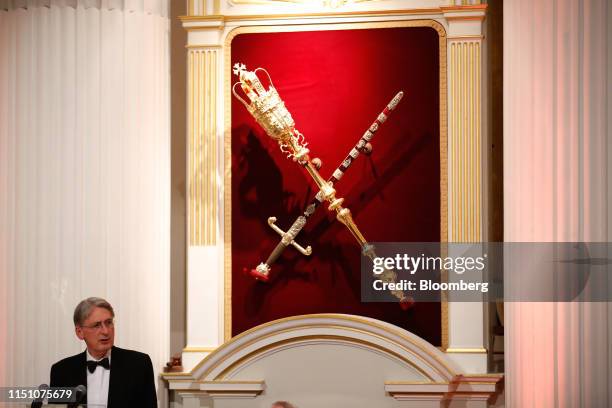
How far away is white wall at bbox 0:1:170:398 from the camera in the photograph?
5.43 metres

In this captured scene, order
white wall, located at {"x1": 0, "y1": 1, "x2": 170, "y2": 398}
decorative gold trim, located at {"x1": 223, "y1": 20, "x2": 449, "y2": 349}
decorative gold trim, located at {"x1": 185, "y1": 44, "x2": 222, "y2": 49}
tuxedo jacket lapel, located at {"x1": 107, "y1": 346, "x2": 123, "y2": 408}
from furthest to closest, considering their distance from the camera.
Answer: decorative gold trim, located at {"x1": 185, "y1": 44, "x2": 222, "y2": 49}
white wall, located at {"x1": 0, "y1": 1, "x2": 170, "y2": 398}
decorative gold trim, located at {"x1": 223, "y1": 20, "x2": 449, "y2": 349}
tuxedo jacket lapel, located at {"x1": 107, "y1": 346, "x2": 123, "y2": 408}

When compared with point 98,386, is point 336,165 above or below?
above

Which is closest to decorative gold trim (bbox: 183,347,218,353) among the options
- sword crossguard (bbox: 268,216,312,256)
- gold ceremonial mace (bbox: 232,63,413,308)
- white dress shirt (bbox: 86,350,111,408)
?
sword crossguard (bbox: 268,216,312,256)

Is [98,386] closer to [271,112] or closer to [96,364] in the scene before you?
[96,364]

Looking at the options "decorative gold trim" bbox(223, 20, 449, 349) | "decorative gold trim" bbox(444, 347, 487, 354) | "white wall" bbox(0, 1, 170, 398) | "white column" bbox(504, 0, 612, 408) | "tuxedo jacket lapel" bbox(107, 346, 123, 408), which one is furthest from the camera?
"white wall" bbox(0, 1, 170, 398)

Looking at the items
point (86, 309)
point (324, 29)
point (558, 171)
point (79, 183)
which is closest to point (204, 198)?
point (79, 183)

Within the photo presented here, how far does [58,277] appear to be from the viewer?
17.8 ft

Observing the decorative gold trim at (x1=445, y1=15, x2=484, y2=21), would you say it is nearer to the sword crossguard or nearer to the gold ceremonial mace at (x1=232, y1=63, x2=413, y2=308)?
the gold ceremonial mace at (x1=232, y1=63, x2=413, y2=308)

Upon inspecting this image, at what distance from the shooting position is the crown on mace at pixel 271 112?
5281 millimetres

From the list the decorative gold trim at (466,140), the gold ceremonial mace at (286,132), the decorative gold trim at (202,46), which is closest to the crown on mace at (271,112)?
the gold ceremonial mace at (286,132)

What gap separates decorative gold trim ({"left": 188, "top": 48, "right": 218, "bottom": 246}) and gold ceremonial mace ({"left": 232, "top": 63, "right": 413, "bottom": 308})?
0.87ft

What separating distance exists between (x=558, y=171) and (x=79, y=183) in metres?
2.37

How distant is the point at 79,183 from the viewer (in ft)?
17.9

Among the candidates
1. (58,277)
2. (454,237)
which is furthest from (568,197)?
(58,277)
